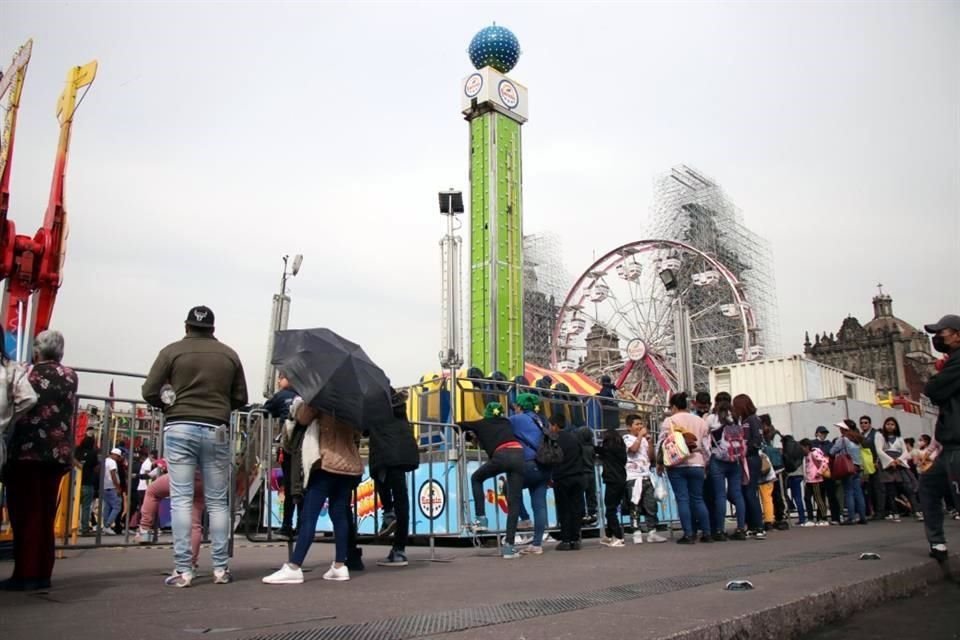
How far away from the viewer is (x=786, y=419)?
1007 inches

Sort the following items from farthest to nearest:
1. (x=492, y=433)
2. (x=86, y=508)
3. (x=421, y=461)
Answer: (x=86, y=508)
(x=421, y=461)
(x=492, y=433)

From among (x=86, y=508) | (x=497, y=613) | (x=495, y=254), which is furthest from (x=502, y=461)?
(x=495, y=254)

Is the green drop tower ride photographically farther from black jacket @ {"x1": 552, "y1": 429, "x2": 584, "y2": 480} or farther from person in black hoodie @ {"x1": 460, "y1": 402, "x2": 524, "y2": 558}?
person in black hoodie @ {"x1": 460, "y1": 402, "x2": 524, "y2": 558}

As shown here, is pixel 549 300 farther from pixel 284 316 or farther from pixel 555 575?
pixel 555 575

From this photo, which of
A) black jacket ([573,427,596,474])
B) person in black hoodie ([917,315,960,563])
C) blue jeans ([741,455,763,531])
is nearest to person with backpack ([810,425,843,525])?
blue jeans ([741,455,763,531])

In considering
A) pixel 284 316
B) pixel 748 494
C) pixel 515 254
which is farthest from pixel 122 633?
pixel 515 254

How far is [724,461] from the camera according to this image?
9.20 meters

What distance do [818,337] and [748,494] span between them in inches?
2708

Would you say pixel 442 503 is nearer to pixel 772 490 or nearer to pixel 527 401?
pixel 527 401

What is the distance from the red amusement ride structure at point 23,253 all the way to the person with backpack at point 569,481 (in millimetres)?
7567

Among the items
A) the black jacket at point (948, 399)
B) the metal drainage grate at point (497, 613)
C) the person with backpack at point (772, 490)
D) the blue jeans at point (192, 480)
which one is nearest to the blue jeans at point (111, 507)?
the blue jeans at point (192, 480)

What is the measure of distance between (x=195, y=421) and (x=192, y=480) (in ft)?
1.30

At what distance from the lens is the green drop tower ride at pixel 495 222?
42625 millimetres

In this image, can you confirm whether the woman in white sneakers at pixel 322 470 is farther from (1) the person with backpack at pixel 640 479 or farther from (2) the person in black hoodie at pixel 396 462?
(1) the person with backpack at pixel 640 479
